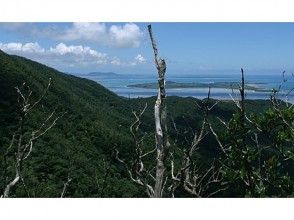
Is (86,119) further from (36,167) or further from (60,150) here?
(36,167)

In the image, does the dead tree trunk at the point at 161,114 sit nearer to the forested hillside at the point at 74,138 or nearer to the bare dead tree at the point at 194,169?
the bare dead tree at the point at 194,169

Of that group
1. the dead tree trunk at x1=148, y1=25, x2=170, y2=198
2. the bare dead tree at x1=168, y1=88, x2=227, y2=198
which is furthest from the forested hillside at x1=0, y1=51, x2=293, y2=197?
the dead tree trunk at x1=148, y1=25, x2=170, y2=198

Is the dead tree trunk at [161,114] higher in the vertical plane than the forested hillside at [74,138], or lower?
higher

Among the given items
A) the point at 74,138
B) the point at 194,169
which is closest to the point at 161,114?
the point at 194,169

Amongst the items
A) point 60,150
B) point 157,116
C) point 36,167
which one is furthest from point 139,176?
point 60,150

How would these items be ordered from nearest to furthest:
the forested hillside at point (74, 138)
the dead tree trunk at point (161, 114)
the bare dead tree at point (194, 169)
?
the dead tree trunk at point (161, 114), the bare dead tree at point (194, 169), the forested hillside at point (74, 138)

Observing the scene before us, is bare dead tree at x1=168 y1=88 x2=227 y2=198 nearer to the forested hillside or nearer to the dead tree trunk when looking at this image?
the dead tree trunk

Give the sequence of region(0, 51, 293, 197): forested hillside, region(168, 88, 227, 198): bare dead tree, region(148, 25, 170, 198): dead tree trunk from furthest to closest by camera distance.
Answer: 1. region(0, 51, 293, 197): forested hillside
2. region(168, 88, 227, 198): bare dead tree
3. region(148, 25, 170, 198): dead tree trunk

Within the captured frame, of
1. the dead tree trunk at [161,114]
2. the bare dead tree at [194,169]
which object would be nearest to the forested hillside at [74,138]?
the bare dead tree at [194,169]

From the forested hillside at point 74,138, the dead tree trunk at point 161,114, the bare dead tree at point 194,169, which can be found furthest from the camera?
the forested hillside at point 74,138

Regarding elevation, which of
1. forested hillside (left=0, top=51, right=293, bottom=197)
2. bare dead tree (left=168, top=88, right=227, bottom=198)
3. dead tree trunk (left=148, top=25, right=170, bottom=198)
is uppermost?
dead tree trunk (left=148, top=25, right=170, bottom=198)

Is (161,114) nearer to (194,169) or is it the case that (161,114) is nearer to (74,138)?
(194,169)
